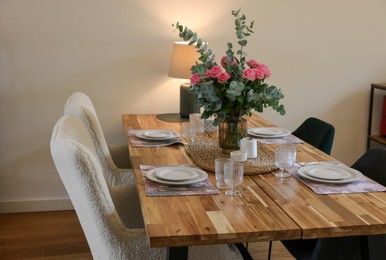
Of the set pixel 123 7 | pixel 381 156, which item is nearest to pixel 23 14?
pixel 123 7

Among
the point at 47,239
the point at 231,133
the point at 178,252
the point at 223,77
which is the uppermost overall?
the point at 223,77

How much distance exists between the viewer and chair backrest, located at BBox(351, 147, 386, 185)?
2322 mm

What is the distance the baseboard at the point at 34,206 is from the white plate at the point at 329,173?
2094 mm

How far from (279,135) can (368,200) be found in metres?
0.98

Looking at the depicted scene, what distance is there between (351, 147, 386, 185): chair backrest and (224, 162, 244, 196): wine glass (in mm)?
724

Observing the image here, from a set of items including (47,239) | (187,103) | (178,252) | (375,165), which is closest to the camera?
(178,252)

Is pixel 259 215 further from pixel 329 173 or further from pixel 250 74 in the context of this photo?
pixel 250 74

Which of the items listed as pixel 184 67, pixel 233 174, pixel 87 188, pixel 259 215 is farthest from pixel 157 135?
pixel 259 215

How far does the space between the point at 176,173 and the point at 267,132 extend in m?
0.94

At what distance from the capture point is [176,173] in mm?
2127

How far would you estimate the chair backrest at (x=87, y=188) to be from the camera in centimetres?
176

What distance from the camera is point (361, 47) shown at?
4035 mm

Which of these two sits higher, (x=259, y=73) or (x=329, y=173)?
(x=259, y=73)

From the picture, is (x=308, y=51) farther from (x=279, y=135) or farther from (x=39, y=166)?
(x=39, y=166)
